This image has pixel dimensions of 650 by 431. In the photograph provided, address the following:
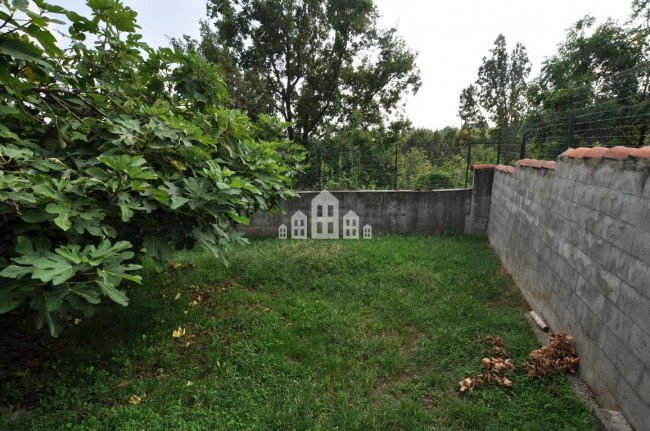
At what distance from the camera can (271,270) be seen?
5.18m

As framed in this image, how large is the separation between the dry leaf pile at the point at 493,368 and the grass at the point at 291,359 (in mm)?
80

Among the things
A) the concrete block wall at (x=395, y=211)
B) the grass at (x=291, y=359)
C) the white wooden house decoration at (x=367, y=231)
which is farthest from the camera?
the white wooden house decoration at (x=367, y=231)

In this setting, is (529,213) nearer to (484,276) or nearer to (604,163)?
(484,276)

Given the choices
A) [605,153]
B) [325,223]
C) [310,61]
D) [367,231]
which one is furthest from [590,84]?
[310,61]

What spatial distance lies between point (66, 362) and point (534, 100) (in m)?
9.30

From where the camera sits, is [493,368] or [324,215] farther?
[324,215]

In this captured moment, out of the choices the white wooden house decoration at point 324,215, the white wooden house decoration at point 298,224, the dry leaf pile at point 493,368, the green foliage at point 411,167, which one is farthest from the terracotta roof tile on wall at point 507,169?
the white wooden house decoration at point 298,224

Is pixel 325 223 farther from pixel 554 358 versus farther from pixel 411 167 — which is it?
pixel 554 358

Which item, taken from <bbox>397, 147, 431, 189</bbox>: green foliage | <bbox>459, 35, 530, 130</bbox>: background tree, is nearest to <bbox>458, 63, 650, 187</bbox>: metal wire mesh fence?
<bbox>397, 147, 431, 189</bbox>: green foliage

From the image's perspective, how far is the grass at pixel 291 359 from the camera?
2.42 meters

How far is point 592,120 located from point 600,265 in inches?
116

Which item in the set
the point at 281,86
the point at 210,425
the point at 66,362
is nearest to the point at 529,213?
the point at 210,425

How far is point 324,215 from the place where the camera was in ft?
26.5

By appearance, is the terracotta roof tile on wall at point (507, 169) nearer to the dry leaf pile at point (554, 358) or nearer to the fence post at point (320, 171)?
the dry leaf pile at point (554, 358)
